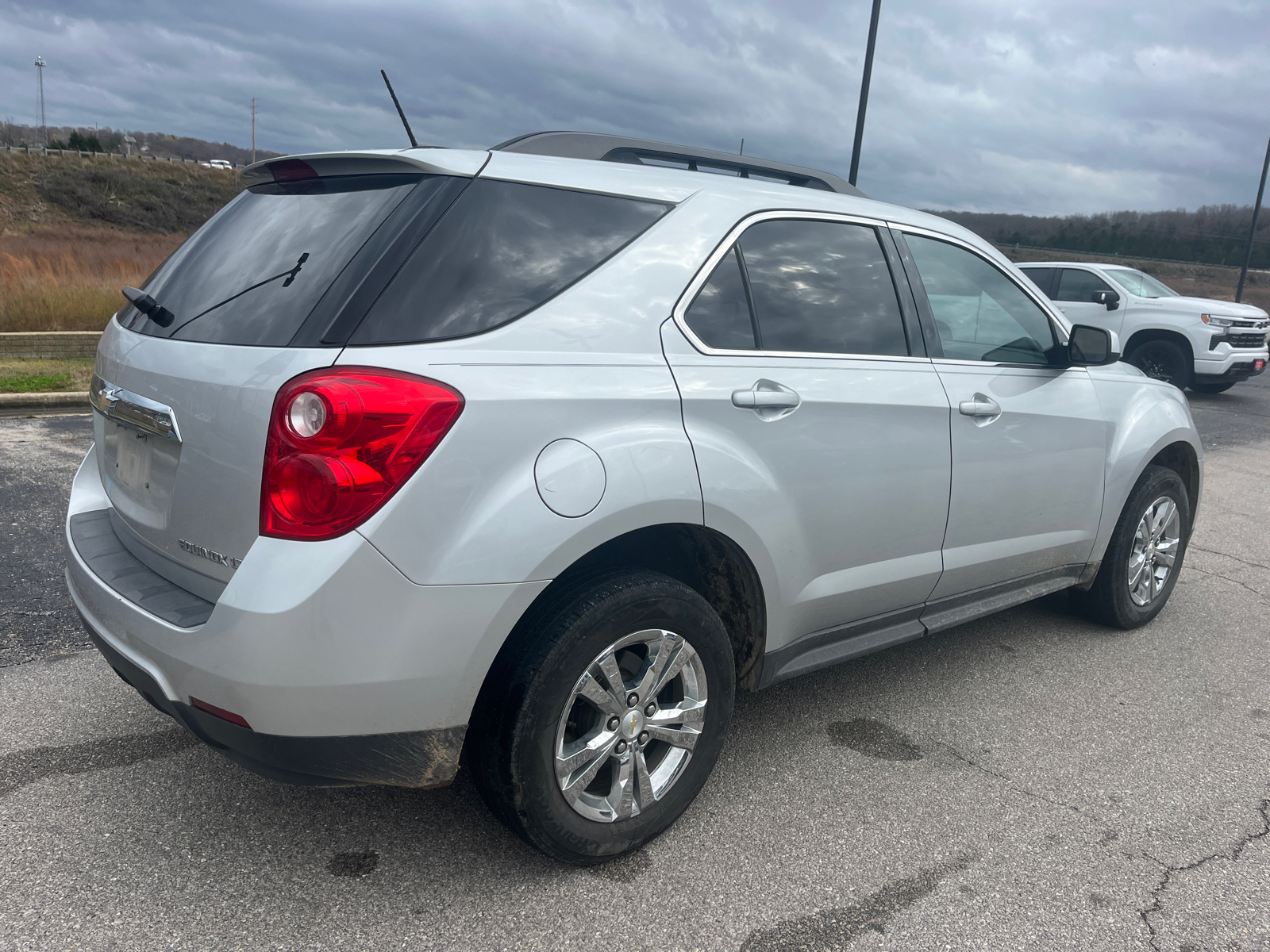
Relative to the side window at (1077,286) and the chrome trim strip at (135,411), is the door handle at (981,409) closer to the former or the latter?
the chrome trim strip at (135,411)

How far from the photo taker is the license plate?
2.35 m

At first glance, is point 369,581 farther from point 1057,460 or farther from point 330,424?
point 1057,460

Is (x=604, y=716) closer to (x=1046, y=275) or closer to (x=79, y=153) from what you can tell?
(x=1046, y=275)

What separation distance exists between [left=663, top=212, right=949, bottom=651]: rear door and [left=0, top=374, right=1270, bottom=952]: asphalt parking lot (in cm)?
53

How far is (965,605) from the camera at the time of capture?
11.5 feet

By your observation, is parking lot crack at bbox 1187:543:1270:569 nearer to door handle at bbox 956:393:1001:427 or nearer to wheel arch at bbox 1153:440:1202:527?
wheel arch at bbox 1153:440:1202:527

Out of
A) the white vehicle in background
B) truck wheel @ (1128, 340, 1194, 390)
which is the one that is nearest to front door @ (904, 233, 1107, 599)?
the white vehicle in background

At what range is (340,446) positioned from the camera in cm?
194

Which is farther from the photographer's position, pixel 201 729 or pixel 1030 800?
pixel 1030 800

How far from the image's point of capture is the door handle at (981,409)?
3.22m

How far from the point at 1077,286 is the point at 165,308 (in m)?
14.4

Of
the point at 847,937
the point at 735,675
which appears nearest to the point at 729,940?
the point at 847,937

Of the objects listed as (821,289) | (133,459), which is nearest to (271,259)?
(133,459)

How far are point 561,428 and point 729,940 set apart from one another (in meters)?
1.28
